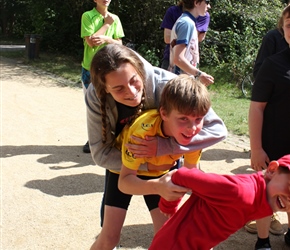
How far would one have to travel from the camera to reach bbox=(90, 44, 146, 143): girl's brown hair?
2.18 meters

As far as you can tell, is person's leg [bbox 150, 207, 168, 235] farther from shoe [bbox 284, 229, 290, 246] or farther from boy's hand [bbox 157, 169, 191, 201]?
shoe [bbox 284, 229, 290, 246]

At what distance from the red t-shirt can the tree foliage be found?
31.7ft

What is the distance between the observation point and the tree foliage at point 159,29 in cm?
1273

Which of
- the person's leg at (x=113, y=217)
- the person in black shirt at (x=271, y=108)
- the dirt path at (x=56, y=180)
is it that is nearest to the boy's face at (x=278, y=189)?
the person's leg at (x=113, y=217)

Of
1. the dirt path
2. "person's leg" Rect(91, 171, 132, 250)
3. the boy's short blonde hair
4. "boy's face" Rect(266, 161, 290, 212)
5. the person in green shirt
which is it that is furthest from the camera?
the person in green shirt

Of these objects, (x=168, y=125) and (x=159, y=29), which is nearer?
(x=168, y=125)

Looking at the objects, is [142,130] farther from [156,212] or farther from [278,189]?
[278,189]

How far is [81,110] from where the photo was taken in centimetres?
761

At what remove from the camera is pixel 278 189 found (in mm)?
1756

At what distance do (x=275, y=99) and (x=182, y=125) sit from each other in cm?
105

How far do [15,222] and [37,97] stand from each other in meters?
5.13

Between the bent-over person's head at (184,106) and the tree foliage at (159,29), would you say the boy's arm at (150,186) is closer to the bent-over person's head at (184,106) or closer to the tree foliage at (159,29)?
the bent-over person's head at (184,106)

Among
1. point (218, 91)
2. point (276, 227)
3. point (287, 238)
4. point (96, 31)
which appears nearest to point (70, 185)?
point (96, 31)

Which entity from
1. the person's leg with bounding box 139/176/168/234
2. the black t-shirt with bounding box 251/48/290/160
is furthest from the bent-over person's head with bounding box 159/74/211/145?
the black t-shirt with bounding box 251/48/290/160
